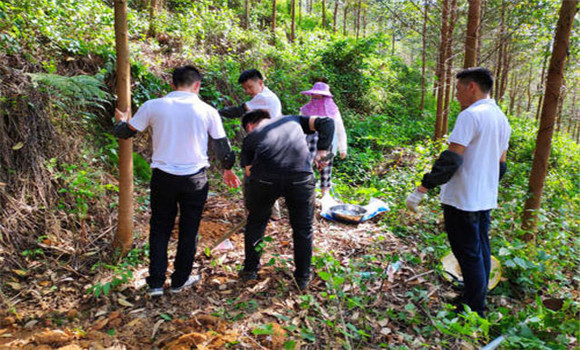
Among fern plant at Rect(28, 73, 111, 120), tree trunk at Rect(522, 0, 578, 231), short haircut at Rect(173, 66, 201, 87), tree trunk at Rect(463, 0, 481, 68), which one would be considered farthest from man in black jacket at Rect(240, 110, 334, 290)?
A: tree trunk at Rect(463, 0, 481, 68)

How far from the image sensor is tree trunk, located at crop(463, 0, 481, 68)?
6.40m

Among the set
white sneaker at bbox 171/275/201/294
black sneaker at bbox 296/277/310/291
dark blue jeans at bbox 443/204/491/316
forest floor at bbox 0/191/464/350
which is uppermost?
dark blue jeans at bbox 443/204/491/316

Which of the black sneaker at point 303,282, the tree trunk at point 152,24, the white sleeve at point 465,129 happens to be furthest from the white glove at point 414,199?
the tree trunk at point 152,24

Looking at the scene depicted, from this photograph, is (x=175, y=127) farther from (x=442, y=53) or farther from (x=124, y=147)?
(x=442, y=53)

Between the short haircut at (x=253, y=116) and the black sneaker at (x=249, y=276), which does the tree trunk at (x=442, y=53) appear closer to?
the short haircut at (x=253, y=116)

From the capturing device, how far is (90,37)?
5789 mm

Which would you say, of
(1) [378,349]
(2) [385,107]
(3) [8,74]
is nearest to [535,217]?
(1) [378,349]

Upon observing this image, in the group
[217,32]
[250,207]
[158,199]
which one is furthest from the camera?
[217,32]

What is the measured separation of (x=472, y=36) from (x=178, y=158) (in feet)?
19.3

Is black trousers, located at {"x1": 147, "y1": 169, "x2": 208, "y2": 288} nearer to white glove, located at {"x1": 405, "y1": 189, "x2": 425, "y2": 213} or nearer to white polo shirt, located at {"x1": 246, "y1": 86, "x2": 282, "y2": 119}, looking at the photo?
white polo shirt, located at {"x1": 246, "y1": 86, "x2": 282, "y2": 119}

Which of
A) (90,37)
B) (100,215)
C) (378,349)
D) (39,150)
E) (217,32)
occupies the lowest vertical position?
(378,349)

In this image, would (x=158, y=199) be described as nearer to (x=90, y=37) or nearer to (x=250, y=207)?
(x=250, y=207)

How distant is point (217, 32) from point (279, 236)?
687 cm

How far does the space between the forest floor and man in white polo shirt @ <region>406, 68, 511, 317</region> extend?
640mm
